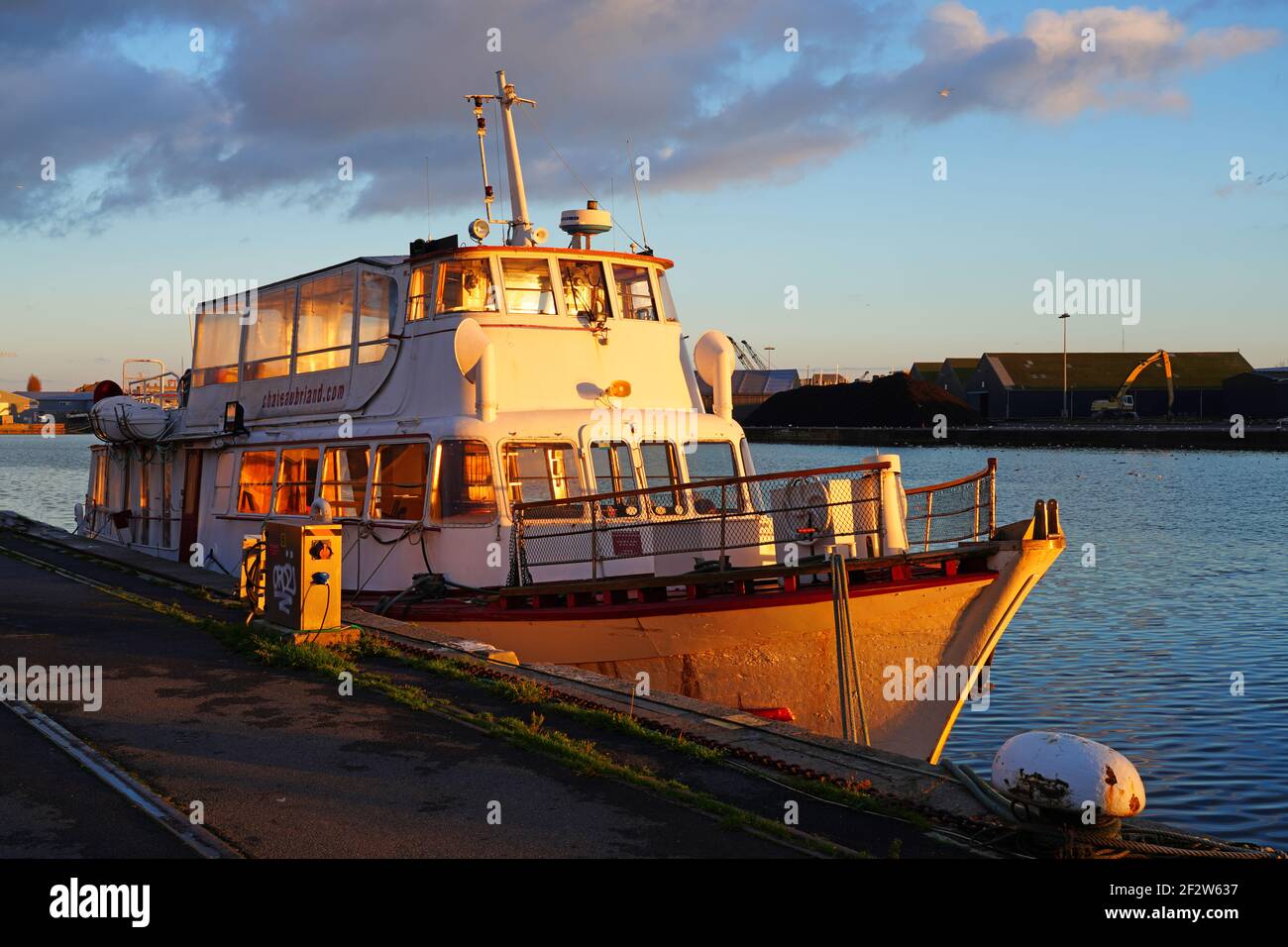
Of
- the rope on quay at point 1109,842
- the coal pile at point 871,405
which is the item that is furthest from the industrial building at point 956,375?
the rope on quay at point 1109,842

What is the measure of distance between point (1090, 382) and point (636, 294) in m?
110

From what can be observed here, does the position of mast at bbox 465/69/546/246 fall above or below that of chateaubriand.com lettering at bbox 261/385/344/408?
above

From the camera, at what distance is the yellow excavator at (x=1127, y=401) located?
109 m

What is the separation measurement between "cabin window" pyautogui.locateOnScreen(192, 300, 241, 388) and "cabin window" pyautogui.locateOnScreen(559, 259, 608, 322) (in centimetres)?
637

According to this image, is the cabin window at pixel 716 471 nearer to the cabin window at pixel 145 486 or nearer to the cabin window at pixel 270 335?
the cabin window at pixel 270 335

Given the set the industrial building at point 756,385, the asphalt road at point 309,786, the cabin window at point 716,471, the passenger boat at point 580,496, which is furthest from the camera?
the industrial building at point 756,385

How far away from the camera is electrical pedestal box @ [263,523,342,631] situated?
10945mm

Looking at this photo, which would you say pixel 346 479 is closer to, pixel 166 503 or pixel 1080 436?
pixel 166 503

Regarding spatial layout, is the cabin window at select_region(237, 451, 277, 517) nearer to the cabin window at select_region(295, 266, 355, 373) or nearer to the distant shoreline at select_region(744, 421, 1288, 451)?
the cabin window at select_region(295, 266, 355, 373)

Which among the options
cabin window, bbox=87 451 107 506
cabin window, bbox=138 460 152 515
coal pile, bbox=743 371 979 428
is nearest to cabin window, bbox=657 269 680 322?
cabin window, bbox=138 460 152 515

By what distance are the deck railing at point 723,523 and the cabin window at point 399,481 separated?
1.52 metres
